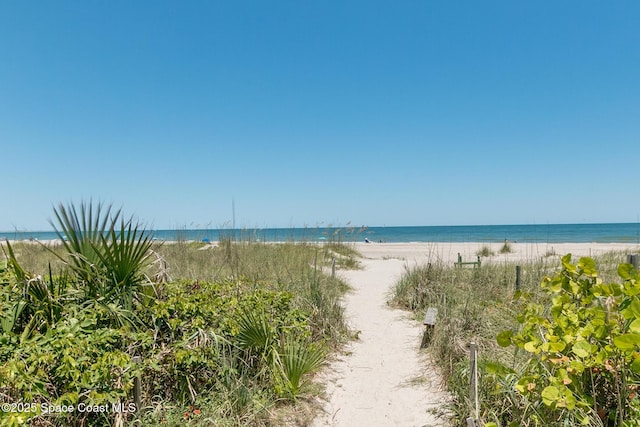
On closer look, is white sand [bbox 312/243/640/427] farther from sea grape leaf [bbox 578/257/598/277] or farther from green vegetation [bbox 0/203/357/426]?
sea grape leaf [bbox 578/257/598/277]

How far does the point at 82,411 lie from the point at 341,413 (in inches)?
91.3

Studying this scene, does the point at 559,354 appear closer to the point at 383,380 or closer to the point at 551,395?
the point at 551,395

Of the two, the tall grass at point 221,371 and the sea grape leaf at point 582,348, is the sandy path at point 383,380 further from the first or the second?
the sea grape leaf at point 582,348

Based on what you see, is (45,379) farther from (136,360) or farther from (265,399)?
(265,399)

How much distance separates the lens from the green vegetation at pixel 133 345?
2162mm

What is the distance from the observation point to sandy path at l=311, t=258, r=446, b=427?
343 centimetres

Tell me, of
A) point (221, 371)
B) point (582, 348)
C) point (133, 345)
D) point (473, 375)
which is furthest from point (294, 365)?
point (582, 348)

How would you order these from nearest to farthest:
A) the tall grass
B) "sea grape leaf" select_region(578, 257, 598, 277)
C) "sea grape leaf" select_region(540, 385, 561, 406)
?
"sea grape leaf" select_region(540, 385, 561, 406) < "sea grape leaf" select_region(578, 257, 598, 277) < the tall grass

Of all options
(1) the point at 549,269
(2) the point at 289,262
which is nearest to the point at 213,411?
(2) the point at 289,262

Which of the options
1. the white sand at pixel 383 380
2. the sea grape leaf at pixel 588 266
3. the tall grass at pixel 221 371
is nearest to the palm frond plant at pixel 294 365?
the tall grass at pixel 221 371

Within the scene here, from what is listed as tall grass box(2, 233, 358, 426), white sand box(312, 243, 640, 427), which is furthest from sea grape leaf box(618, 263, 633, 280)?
tall grass box(2, 233, 358, 426)

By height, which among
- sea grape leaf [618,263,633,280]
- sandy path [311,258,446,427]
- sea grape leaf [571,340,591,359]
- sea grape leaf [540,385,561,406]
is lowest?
sandy path [311,258,446,427]

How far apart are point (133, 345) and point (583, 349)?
307cm

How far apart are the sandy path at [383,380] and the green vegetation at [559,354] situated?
Answer: 0.30 metres
